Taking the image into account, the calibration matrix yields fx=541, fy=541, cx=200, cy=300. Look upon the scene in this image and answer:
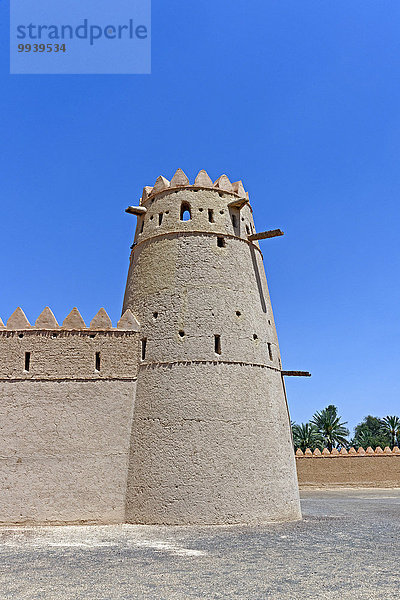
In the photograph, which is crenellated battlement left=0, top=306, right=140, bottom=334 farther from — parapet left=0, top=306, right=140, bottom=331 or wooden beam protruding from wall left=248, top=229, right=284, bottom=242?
wooden beam protruding from wall left=248, top=229, right=284, bottom=242

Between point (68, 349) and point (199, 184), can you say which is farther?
point (199, 184)

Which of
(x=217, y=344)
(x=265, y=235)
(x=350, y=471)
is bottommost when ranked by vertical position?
(x=350, y=471)

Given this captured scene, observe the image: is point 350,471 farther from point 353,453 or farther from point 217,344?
point 217,344

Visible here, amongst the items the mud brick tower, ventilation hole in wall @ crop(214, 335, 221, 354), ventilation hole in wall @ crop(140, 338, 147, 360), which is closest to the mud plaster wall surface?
the mud brick tower

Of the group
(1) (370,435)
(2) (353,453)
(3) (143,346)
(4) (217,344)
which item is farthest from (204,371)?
(1) (370,435)

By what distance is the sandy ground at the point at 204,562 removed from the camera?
8.67 m

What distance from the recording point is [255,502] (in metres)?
16.2

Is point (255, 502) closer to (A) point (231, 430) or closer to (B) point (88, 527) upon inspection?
(A) point (231, 430)

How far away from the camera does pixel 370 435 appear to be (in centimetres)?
7119

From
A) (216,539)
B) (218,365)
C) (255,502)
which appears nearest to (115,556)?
(216,539)

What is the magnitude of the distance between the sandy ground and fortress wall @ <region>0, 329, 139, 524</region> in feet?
2.61

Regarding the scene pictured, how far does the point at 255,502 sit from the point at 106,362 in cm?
639

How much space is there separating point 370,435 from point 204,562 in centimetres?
6565

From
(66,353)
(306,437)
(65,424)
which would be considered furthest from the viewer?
(306,437)
